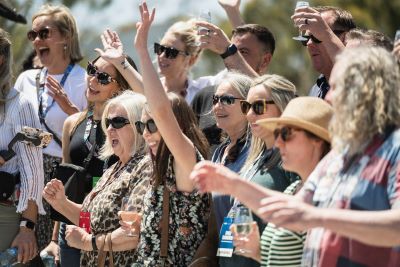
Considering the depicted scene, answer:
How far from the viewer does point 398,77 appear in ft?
13.4

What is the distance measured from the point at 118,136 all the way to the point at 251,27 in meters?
1.95

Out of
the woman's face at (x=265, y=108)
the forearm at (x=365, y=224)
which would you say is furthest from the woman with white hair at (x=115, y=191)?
the forearm at (x=365, y=224)

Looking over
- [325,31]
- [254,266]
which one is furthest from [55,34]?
[254,266]

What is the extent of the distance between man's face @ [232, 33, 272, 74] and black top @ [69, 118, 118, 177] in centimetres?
136

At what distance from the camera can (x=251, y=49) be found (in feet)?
26.0

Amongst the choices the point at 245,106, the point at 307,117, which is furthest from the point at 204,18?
the point at 307,117

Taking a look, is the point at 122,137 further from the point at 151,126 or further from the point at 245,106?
the point at 245,106

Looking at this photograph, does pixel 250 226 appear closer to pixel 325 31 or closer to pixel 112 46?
pixel 325 31

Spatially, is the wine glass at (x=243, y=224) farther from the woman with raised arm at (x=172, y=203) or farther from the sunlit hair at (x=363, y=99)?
the woman with raised arm at (x=172, y=203)

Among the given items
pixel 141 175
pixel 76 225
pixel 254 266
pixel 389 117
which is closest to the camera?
pixel 389 117

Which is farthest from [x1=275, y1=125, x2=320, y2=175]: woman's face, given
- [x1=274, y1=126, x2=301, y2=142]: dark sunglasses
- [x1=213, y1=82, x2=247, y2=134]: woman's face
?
[x1=213, y1=82, x2=247, y2=134]: woman's face

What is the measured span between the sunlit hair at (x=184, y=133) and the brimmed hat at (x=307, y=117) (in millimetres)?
1273

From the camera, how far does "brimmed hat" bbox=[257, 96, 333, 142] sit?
4441 millimetres

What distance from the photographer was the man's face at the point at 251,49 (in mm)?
7898
